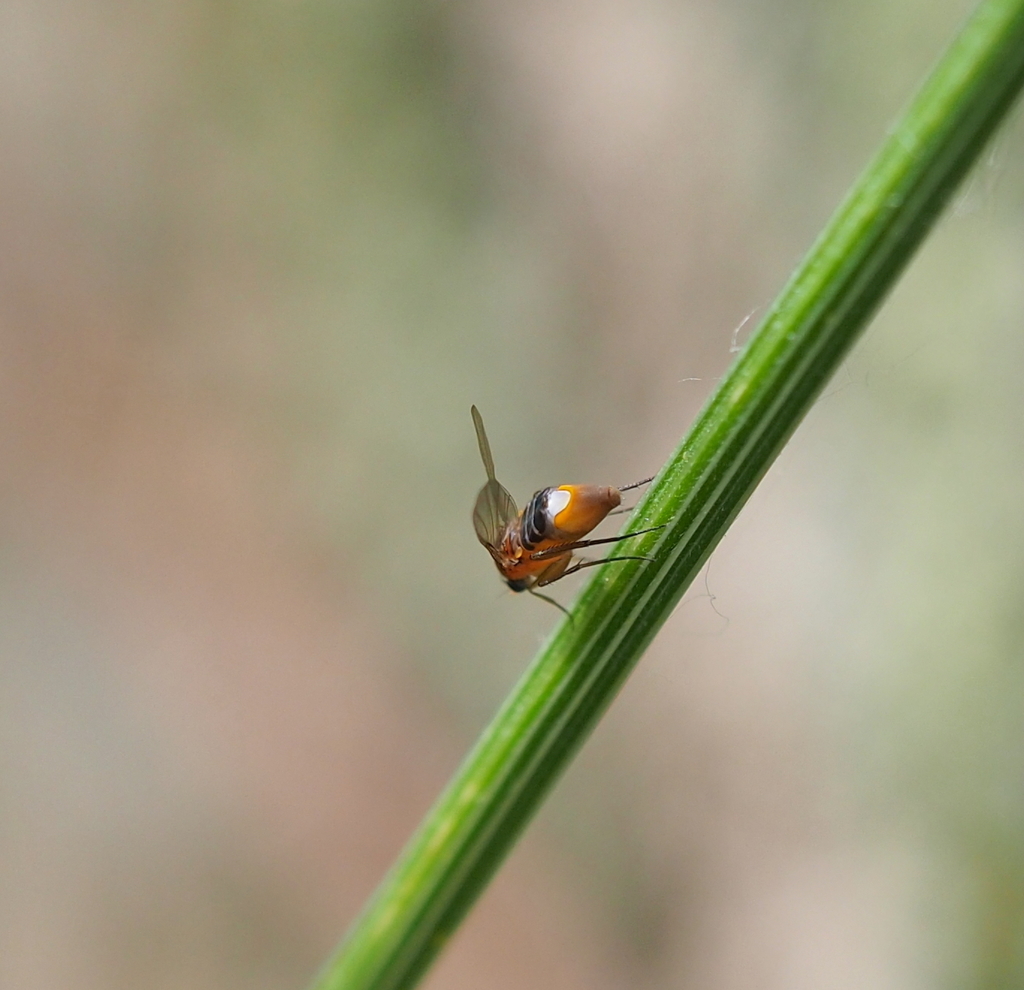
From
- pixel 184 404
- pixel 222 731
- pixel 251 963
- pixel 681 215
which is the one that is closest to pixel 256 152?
pixel 184 404

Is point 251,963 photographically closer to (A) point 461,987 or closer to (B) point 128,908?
(B) point 128,908

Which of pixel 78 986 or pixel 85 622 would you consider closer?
pixel 78 986

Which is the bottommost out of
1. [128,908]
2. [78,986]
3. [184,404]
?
[78,986]

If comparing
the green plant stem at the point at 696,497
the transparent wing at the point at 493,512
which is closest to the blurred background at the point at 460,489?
the transparent wing at the point at 493,512

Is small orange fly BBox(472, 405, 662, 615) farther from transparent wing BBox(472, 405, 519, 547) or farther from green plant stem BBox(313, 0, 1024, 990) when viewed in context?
green plant stem BBox(313, 0, 1024, 990)

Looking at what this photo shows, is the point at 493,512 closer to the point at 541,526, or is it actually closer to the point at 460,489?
the point at 541,526

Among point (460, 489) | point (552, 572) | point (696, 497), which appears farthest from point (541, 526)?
point (460, 489)

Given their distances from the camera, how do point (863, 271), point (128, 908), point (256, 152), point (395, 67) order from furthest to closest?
1. point (256, 152)
2. point (395, 67)
3. point (128, 908)
4. point (863, 271)
